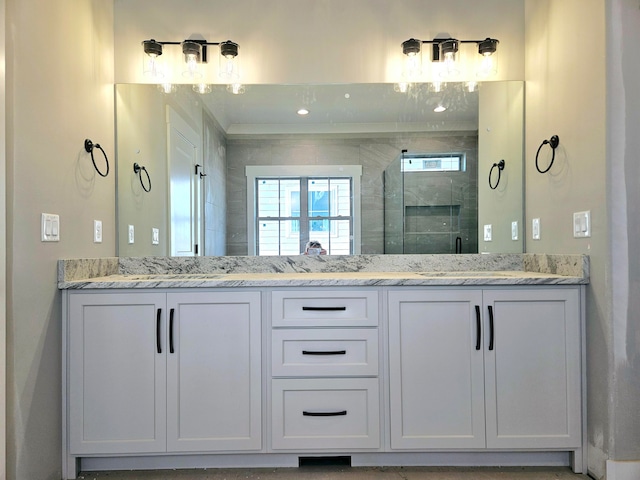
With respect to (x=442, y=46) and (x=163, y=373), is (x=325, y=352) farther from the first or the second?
(x=442, y=46)

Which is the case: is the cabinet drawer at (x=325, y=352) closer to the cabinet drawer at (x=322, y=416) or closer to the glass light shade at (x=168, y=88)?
the cabinet drawer at (x=322, y=416)

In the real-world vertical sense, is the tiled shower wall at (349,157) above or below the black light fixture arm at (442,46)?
below

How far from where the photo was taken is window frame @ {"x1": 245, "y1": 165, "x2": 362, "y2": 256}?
255 cm

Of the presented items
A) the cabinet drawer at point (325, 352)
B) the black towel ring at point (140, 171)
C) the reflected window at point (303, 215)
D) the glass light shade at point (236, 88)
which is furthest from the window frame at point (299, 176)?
the cabinet drawer at point (325, 352)

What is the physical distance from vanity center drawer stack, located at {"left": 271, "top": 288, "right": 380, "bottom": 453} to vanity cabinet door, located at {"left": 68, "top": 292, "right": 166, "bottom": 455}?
51 centimetres

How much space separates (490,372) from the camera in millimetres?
1984

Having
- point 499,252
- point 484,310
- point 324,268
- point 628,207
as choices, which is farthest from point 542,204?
point 324,268

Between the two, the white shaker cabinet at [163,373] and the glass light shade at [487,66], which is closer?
the white shaker cabinet at [163,373]

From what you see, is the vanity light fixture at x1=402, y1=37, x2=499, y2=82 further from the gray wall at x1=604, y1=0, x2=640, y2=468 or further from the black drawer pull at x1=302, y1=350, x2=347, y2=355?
the black drawer pull at x1=302, y1=350, x2=347, y2=355

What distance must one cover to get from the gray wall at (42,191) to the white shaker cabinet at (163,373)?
119mm

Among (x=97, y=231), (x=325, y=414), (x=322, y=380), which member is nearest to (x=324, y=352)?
(x=322, y=380)

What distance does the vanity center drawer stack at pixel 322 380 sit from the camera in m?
1.99

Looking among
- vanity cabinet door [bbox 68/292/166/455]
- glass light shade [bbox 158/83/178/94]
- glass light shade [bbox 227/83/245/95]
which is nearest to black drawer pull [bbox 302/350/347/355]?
vanity cabinet door [bbox 68/292/166/455]

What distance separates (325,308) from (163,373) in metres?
0.75
